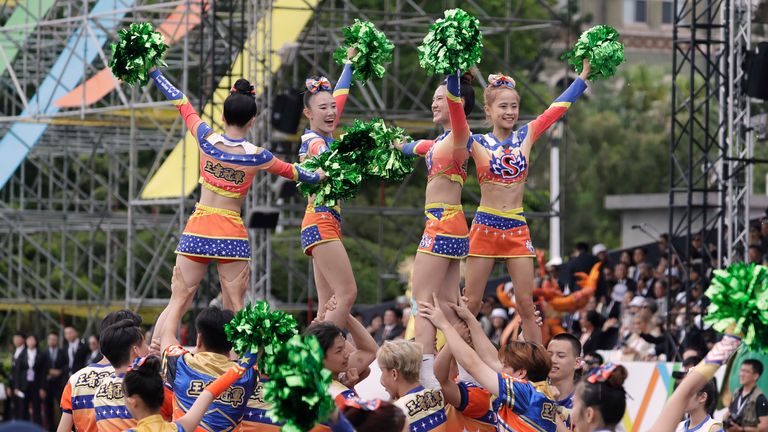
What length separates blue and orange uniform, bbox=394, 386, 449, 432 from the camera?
22.5 ft

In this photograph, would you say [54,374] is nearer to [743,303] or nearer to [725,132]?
[725,132]

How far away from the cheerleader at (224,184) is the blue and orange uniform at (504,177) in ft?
4.26

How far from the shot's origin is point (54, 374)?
68.8 feet

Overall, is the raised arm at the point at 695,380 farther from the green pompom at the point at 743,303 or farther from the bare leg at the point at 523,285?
the bare leg at the point at 523,285

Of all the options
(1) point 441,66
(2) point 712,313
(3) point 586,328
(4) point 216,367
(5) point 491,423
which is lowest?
(3) point 586,328

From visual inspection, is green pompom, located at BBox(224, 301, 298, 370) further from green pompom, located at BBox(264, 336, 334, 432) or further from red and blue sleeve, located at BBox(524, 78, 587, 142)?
red and blue sleeve, located at BBox(524, 78, 587, 142)

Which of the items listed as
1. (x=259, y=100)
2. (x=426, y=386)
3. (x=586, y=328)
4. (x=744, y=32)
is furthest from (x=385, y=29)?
(x=426, y=386)

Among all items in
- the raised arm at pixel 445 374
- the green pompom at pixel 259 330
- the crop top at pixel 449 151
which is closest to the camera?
the green pompom at pixel 259 330

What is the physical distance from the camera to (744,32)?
1592 centimetres

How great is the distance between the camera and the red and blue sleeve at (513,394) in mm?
6695

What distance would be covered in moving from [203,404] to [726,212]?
10.7m

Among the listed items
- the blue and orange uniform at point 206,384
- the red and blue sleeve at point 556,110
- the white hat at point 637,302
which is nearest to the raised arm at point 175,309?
the blue and orange uniform at point 206,384

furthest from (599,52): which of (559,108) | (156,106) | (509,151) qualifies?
(156,106)

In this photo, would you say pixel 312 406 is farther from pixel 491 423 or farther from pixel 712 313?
pixel 491 423
